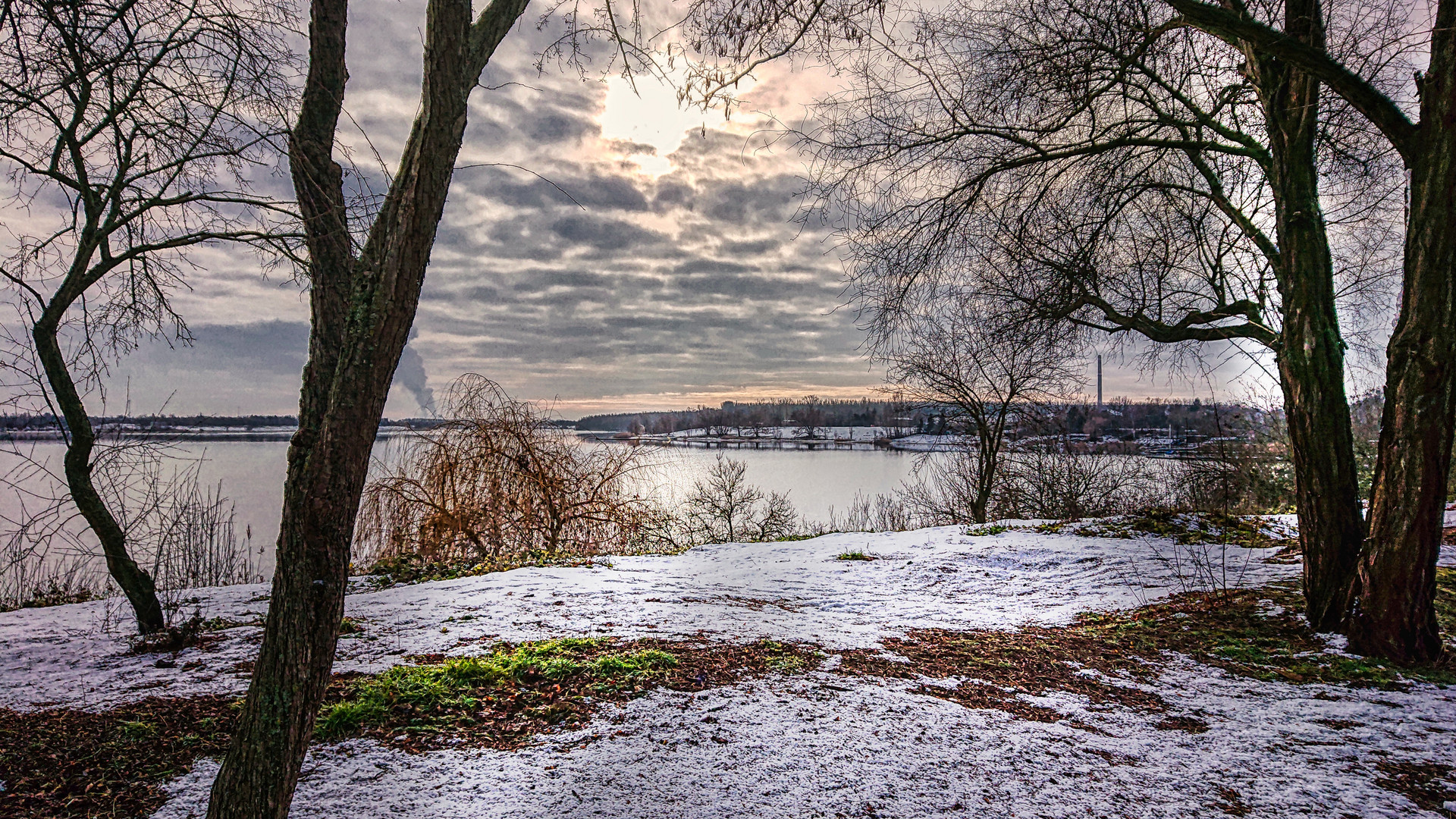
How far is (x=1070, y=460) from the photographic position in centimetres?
1404

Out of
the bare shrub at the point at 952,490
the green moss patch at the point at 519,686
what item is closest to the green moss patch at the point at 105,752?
the green moss patch at the point at 519,686

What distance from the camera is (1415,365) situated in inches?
152

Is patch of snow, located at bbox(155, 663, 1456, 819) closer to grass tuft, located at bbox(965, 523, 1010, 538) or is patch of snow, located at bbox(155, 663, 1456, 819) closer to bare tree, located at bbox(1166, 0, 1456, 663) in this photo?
bare tree, located at bbox(1166, 0, 1456, 663)

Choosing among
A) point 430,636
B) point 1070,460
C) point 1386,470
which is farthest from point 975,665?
point 1070,460

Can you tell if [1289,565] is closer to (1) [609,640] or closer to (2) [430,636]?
(1) [609,640]

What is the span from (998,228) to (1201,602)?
364cm

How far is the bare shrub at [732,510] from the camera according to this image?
15.1m

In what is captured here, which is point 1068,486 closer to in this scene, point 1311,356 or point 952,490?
point 952,490

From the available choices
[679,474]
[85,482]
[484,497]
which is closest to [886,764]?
[85,482]

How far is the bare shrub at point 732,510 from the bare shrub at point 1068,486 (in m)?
4.85

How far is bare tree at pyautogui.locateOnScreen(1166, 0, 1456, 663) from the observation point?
3789mm

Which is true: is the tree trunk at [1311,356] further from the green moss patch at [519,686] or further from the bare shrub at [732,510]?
the bare shrub at [732,510]

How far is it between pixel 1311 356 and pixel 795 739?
4.37 meters

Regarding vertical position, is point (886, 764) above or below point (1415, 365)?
below
